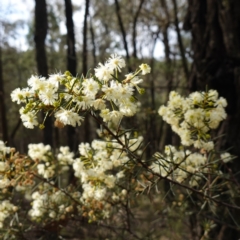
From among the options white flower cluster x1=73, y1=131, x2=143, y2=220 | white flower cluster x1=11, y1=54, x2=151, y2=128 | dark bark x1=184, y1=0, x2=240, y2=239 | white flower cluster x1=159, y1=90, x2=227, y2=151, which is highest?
dark bark x1=184, y1=0, x2=240, y2=239

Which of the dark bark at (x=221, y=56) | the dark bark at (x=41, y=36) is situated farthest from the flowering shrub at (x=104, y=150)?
the dark bark at (x=41, y=36)

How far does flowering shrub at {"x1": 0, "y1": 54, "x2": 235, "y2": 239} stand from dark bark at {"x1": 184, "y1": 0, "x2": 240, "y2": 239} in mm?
1209

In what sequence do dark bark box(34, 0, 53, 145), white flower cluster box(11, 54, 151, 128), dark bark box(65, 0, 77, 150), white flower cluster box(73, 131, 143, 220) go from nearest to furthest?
white flower cluster box(11, 54, 151, 128) → white flower cluster box(73, 131, 143, 220) → dark bark box(34, 0, 53, 145) → dark bark box(65, 0, 77, 150)

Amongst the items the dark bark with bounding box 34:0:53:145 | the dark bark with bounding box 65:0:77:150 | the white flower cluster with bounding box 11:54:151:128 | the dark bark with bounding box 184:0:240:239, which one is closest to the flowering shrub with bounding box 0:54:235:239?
the white flower cluster with bounding box 11:54:151:128

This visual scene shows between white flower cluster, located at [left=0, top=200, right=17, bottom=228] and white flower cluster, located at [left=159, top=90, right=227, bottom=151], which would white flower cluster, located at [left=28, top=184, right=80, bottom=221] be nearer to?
white flower cluster, located at [left=0, top=200, right=17, bottom=228]

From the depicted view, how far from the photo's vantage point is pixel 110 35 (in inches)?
578

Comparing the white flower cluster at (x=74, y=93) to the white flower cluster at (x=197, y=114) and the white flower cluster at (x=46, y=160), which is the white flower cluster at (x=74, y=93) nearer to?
the white flower cluster at (x=197, y=114)

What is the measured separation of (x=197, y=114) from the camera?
2.16 meters

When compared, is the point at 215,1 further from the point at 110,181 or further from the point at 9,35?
the point at 9,35

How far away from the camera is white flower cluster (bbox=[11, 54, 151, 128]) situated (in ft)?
5.21

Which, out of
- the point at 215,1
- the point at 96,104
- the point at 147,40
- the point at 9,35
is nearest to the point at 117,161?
the point at 96,104

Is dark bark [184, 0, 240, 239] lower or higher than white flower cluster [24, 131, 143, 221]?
higher

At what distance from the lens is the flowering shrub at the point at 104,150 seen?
1622 millimetres

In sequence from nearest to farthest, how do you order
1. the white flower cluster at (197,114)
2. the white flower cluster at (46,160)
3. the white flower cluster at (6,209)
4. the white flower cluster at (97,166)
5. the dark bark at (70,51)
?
1. the white flower cluster at (197,114)
2. the white flower cluster at (97,166)
3. the white flower cluster at (6,209)
4. the white flower cluster at (46,160)
5. the dark bark at (70,51)
